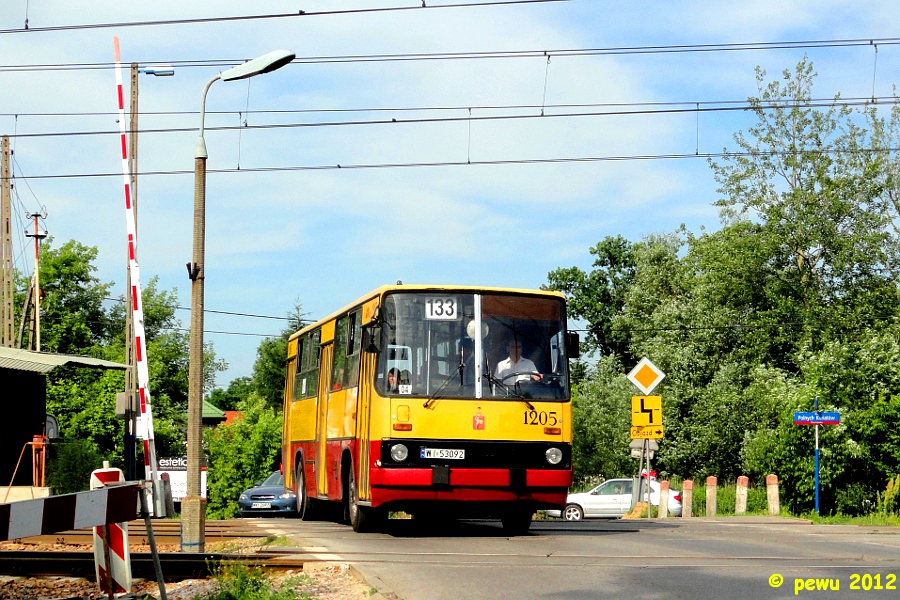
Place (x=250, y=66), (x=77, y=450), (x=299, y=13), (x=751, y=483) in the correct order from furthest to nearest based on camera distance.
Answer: (x=751, y=483)
(x=77, y=450)
(x=299, y=13)
(x=250, y=66)

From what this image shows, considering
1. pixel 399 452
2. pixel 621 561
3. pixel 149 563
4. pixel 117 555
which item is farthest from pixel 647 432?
pixel 117 555

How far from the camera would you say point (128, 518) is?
8336 mm

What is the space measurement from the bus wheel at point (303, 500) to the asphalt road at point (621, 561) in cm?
423

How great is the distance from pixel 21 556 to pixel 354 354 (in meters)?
5.99

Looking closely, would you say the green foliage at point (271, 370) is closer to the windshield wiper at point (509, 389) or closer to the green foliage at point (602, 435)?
the green foliage at point (602, 435)

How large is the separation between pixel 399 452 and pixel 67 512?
749cm

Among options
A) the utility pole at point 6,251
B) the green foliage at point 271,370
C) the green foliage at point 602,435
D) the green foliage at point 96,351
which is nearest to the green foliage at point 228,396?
the green foliage at point 271,370

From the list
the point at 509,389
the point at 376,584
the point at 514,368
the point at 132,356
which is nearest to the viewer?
the point at 376,584

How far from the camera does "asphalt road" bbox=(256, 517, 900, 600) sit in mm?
9539

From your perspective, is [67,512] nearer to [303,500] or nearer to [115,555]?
[115,555]

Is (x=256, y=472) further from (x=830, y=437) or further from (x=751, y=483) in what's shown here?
(x=830, y=437)

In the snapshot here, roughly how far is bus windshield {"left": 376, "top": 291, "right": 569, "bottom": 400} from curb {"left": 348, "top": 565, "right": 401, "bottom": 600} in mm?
4640

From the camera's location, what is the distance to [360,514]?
1650 centimetres

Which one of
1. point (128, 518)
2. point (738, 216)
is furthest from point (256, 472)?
point (128, 518)
